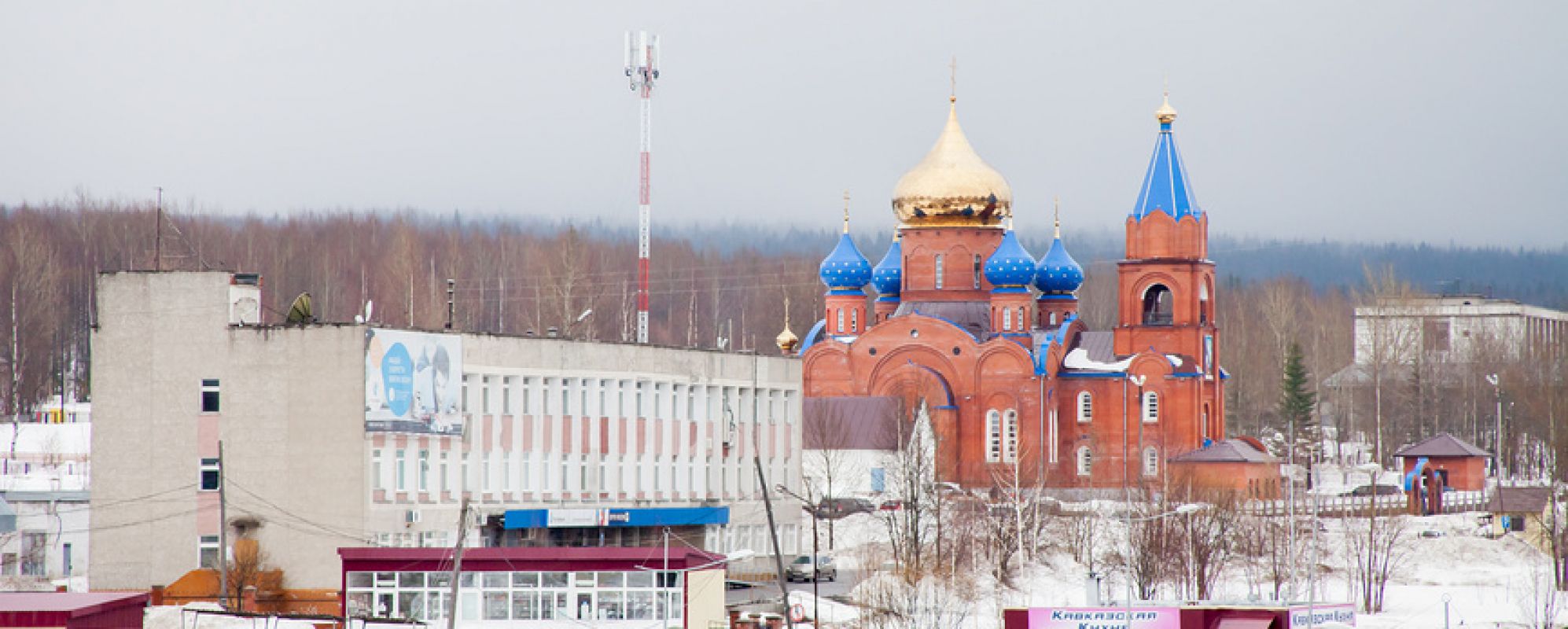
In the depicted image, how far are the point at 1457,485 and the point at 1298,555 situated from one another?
21.5 meters

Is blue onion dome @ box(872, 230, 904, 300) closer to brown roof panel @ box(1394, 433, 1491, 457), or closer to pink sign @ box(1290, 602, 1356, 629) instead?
brown roof panel @ box(1394, 433, 1491, 457)

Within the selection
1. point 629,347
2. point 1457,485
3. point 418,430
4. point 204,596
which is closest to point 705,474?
point 629,347

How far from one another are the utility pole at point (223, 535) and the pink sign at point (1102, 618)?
1321 cm

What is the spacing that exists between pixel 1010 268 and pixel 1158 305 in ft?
17.0

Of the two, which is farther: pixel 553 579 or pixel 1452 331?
pixel 1452 331

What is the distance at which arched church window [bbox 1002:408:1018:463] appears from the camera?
82.7 meters

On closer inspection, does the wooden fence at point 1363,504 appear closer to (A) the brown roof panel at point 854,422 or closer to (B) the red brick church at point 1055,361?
(B) the red brick church at point 1055,361

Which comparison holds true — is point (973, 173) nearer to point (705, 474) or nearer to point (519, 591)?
point (705, 474)

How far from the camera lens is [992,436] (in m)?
83.4

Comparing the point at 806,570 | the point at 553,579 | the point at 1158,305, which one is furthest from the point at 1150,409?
the point at 553,579

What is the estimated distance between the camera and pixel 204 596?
41.8 m

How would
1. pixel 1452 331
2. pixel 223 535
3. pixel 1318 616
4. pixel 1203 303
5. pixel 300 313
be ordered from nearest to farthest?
pixel 1318 616 < pixel 223 535 < pixel 300 313 < pixel 1203 303 < pixel 1452 331

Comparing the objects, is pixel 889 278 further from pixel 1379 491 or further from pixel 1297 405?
pixel 1379 491

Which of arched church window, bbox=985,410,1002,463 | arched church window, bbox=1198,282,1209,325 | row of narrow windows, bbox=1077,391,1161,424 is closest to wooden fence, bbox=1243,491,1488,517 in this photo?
row of narrow windows, bbox=1077,391,1161,424
